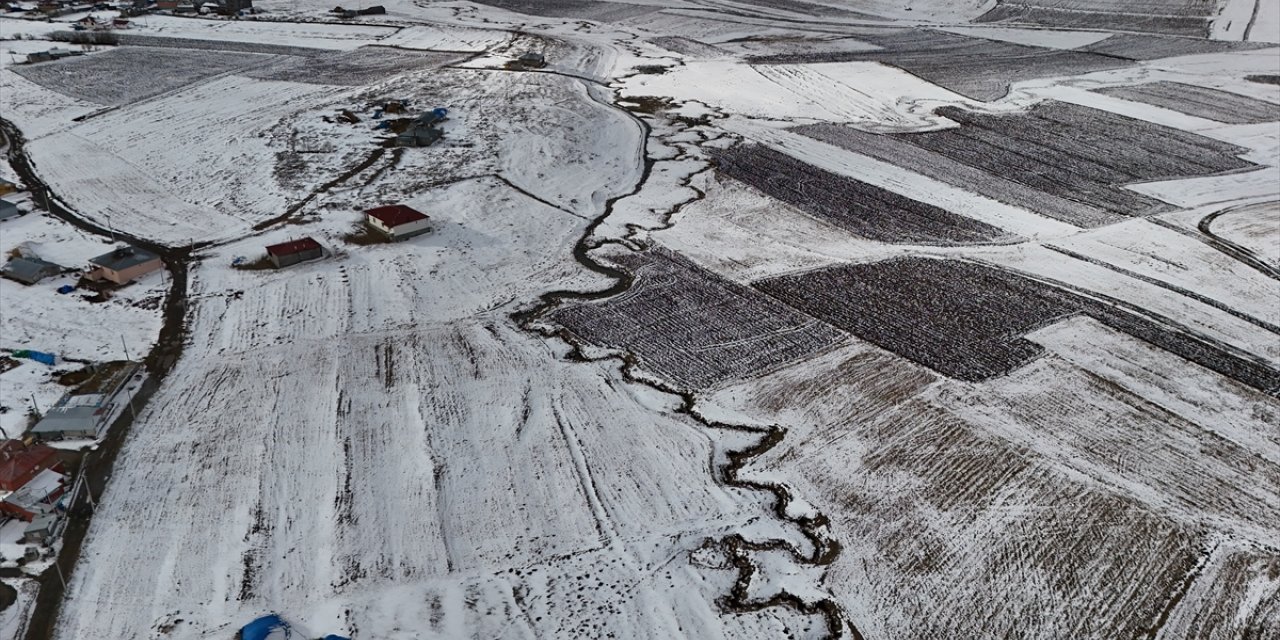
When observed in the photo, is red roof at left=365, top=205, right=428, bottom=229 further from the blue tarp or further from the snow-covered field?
the blue tarp

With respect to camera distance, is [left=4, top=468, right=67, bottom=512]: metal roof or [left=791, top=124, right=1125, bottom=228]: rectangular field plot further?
[left=791, top=124, right=1125, bottom=228]: rectangular field plot

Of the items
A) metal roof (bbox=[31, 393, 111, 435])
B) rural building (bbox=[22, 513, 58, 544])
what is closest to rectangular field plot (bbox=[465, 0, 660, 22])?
metal roof (bbox=[31, 393, 111, 435])

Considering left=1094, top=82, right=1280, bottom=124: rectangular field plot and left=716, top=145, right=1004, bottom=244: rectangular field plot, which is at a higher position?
left=1094, top=82, right=1280, bottom=124: rectangular field plot

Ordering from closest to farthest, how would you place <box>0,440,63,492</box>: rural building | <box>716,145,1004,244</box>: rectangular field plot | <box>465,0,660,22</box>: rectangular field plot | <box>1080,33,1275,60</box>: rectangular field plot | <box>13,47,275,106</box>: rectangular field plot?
<box>0,440,63,492</box>: rural building → <box>716,145,1004,244</box>: rectangular field plot → <box>13,47,275,106</box>: rectangular field plot → <box>1080,33,1275,60</box>: rectangular field plot → <box>465,0,660,22</box>: rectangular field plot

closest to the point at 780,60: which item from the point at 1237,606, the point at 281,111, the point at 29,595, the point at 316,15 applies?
the point at 281,111

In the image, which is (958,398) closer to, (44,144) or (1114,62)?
(44,144)

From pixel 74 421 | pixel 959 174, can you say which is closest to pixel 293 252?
pixel 74 421

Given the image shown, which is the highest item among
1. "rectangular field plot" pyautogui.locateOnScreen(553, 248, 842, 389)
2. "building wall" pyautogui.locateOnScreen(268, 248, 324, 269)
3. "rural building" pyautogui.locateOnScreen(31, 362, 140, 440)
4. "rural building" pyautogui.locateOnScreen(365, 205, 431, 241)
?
"rural building" pyautogui.locateOnScreen(365, 205, 431, 241)

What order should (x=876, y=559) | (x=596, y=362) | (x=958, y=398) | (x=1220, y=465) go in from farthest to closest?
1. (x=596, y=362)
2. (x=958, y=398)
3. (x=1220, y=465)
4. (x=876, y=559)
